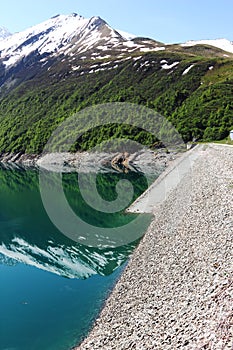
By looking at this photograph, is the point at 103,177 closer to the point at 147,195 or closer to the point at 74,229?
the point at 147,195

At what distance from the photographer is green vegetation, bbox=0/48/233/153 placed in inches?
4478

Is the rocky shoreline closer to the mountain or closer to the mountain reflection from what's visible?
the mountain

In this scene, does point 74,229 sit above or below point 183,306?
above

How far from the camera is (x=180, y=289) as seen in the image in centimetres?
1945

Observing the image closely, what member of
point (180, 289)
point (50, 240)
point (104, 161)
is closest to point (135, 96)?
point (104, 161)

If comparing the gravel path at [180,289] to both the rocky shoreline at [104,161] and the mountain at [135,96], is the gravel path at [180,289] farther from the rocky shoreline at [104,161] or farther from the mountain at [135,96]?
the mountain at [135,96]

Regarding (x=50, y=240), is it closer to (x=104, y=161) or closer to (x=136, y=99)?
Answer: (x=104, y=161)

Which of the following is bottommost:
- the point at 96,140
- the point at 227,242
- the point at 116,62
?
the point at 227,242

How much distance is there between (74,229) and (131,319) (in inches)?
1018

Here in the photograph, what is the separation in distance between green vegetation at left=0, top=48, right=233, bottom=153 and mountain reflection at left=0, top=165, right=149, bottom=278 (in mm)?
48910

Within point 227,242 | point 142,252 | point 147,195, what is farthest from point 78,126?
point 227,242

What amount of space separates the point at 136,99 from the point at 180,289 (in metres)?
131

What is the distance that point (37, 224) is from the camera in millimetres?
47938

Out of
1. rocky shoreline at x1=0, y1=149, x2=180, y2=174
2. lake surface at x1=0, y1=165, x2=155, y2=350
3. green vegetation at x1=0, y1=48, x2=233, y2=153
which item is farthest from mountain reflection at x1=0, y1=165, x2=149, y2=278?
green vegetation at x1=0, y1=48, x2=233, y2=153
